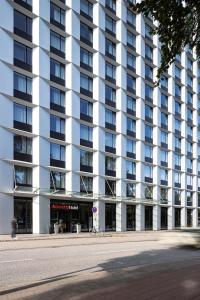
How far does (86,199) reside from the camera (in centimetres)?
4938

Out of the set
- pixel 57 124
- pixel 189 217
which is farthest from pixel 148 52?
pixel 189 217

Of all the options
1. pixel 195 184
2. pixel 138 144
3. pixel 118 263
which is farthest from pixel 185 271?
pixel 195 184

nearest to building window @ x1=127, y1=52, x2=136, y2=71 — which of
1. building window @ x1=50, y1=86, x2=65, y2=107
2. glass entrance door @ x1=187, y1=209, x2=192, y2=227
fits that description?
building window @ x1=50, y1=86, x2=65, y2=107

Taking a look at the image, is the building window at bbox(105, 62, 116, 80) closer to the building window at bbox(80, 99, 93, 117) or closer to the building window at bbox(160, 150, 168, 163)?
the building window at bbox(80, 99, 93, 117)

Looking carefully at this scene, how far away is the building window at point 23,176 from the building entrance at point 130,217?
58.5 feet

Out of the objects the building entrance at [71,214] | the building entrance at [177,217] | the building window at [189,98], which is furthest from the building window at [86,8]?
the building entrance at [177,217]

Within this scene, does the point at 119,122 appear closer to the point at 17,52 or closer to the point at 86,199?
the point at 86,199

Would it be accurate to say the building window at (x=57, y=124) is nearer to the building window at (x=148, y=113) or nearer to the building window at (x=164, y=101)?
the building window at (x=148, y=113)

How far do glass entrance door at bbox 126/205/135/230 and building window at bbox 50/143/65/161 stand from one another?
1380 centimetres

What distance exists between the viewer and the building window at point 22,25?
42125mm

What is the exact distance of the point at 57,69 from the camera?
1847 inches

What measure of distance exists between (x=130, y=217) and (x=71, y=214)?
1193 cm

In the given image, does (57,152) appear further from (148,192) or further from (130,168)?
(148,192)

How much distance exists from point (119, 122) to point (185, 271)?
43559mm
